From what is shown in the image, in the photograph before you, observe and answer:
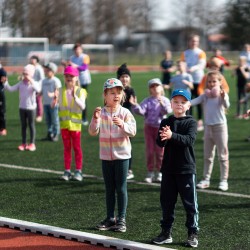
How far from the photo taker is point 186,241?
7.00 m

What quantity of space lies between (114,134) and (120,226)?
3.42 ft

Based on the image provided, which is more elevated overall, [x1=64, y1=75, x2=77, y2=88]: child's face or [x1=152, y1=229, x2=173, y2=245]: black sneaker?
[x1=64, y1=75, x2=77, y2=88]: child's face

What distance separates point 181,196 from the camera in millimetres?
7039

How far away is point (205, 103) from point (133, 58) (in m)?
60.0

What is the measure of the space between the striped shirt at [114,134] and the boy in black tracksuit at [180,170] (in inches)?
24.9

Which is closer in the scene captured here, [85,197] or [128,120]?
[128,120]

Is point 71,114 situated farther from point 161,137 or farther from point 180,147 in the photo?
point 161,137

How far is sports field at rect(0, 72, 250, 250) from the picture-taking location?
24.6 ft

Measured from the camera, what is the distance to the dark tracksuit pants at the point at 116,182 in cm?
759

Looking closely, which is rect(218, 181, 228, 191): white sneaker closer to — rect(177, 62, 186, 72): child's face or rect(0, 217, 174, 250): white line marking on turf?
rect(0, 217, 174, 250): white line marking on turf

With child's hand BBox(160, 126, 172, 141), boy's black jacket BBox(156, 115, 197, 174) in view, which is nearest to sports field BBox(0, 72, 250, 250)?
boy's black jacket BBox(156, 115, 197, 174)

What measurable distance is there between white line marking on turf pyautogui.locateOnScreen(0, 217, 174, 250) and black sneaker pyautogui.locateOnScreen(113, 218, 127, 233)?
0.37 meters

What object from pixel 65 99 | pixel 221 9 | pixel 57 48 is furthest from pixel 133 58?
pixel 65 99

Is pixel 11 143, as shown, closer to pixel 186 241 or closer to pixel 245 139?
pixel 245 139
